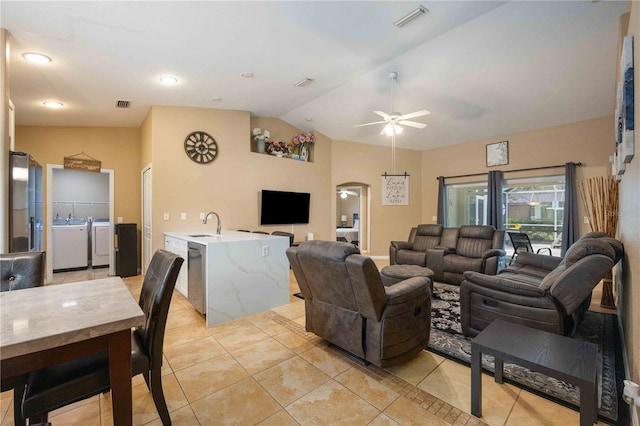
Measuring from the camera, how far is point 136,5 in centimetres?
225

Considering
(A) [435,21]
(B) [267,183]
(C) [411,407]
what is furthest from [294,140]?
(C) [411,407]

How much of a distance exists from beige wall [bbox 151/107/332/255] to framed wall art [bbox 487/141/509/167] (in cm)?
423

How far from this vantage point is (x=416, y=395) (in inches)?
75.4

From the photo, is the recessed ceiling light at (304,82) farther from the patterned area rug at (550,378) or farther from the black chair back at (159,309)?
the patterned area rug at (550,378)

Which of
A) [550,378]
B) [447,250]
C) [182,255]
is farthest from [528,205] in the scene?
[182,255]

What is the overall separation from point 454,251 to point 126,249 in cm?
585

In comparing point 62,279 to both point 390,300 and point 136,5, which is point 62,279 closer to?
point 136,5

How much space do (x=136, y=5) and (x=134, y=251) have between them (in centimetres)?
410

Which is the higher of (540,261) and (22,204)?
(22,204)

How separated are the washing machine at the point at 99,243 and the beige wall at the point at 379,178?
→ 4967 millimetres

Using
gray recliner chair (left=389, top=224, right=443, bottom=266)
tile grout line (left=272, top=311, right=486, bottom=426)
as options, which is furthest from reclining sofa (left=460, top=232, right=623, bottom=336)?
gray recliner chair (left=389, top=224, right=443, bottom=266)

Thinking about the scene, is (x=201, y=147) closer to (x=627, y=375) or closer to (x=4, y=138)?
(x=4, y=138)

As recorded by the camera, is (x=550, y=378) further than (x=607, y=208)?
No

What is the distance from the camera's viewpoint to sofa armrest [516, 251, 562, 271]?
3752mm
